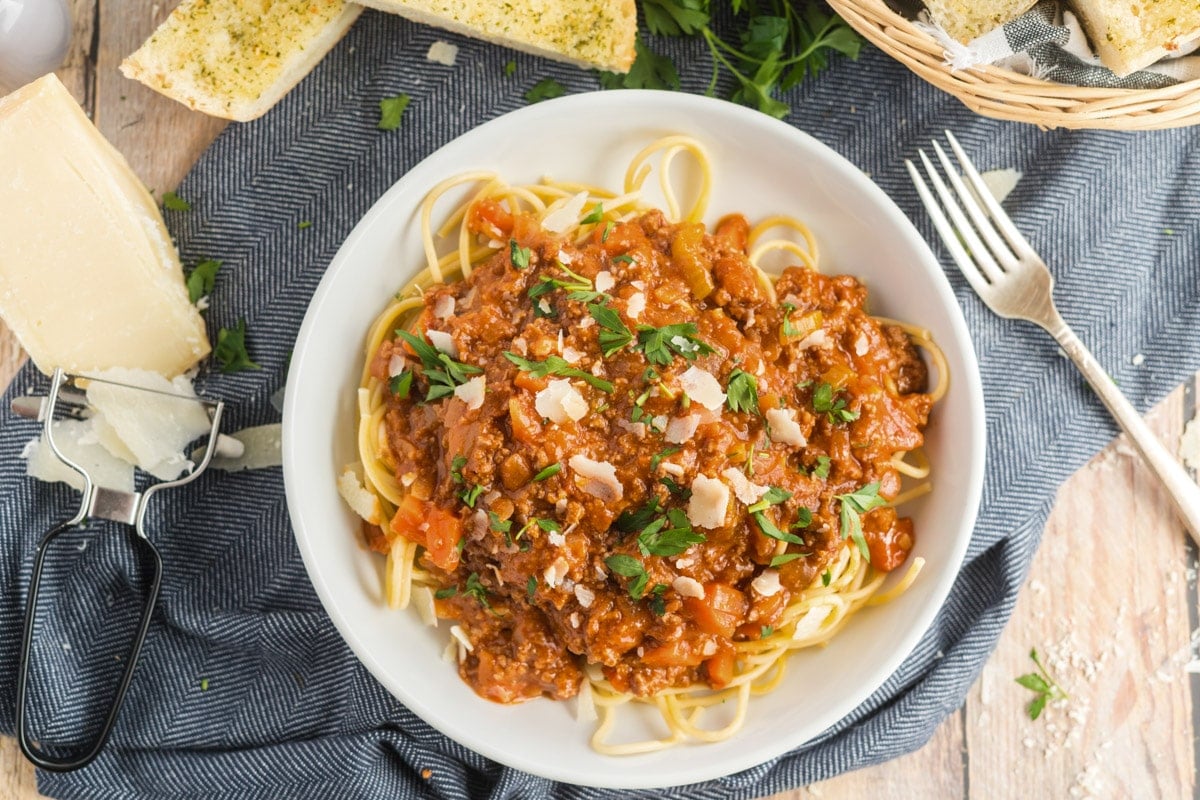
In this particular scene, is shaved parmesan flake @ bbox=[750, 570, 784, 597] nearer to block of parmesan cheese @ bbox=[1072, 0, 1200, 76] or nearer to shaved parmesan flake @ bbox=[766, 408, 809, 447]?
shaved parmesan flake @ bbox=[766, 408, 809, 447]

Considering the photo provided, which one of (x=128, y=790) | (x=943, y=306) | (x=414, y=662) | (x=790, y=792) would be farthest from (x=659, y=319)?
(x=128, y=790)

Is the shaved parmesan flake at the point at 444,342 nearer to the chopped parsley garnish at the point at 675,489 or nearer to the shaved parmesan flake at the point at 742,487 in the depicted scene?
the chopped parsley garnish at the point at 675,489

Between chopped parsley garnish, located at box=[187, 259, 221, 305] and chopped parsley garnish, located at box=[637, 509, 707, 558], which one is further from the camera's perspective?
chopped parsley garnish, located at box=[187, 259, 221, 305]

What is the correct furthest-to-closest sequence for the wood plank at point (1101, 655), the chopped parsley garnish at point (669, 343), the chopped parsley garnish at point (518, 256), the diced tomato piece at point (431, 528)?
the wood plank at point (1101, 655)
the chopped parsley garnish at point (518, 256)
the diced tomato piece at point (431, 528)
the chopped parsley garnish at point (669, 343)

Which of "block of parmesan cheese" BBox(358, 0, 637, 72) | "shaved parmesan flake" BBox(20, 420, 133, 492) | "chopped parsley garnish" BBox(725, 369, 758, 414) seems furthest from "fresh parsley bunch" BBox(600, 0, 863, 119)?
"shaved parmesan flake" BBox(20, 420, 133, 492)

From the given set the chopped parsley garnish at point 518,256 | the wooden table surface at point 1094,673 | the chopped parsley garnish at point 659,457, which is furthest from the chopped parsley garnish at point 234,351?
the wooden table surface at point 1094,673

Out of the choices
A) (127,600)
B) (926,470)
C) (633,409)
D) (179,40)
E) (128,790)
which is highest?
(179,40)

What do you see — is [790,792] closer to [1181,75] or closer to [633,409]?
[633,409]
